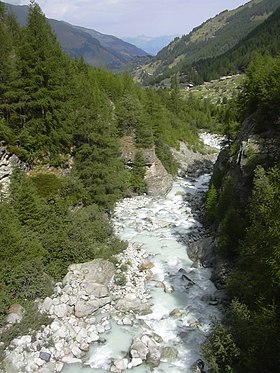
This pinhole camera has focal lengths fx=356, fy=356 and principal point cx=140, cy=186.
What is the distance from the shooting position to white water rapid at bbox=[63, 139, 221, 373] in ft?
66.1

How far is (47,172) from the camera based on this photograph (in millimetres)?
33750

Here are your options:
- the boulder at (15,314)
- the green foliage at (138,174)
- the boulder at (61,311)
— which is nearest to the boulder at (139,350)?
the boulder at (61,311)

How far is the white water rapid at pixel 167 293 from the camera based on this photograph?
A: 20.2 m

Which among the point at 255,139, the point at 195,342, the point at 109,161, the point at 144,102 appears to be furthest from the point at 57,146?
the point at 144,102

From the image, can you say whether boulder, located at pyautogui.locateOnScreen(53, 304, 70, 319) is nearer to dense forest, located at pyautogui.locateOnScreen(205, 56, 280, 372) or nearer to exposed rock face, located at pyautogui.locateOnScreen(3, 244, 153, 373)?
exposed rock face, located at pyautogui.locateOnScreen(3, 244, 153, 373)

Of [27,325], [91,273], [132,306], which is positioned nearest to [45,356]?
[27,325]

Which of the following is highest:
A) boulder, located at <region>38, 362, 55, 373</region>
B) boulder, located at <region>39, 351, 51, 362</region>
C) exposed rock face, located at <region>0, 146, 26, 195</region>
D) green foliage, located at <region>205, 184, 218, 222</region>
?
exposed rock face, located at <region>0, 146, 26, 195</region>

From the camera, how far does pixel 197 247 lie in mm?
31500

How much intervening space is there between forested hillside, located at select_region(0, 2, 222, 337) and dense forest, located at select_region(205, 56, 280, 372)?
10.4 metres

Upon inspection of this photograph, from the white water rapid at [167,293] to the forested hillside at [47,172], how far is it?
3.83 metres

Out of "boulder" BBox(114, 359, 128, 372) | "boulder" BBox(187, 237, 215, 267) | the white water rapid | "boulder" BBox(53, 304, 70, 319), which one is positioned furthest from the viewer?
"boulder" BBox(187, 237, 215, 267)

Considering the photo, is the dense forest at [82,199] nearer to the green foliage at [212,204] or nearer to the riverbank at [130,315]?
the green foliage at [212,204]

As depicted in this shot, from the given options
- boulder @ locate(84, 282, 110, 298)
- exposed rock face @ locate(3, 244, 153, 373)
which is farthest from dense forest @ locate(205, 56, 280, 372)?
boulder @ locate(84, 282, 110, 298)

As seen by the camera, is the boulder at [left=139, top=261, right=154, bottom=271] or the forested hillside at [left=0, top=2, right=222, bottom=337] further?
the boulder at [left=139, top=261, right=154, bottom=271]
